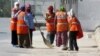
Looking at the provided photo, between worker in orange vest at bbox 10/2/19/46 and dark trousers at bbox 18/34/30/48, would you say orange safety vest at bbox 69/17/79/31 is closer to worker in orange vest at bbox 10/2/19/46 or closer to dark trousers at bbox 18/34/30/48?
dark trousers at bbox 18/34/30/48

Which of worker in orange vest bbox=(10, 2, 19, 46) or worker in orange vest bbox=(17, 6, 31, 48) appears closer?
worker in orange vest bbox=(17, 6, 31, 48)

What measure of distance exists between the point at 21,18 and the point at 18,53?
95.1 inches

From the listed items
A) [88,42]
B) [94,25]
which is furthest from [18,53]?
[94,25]

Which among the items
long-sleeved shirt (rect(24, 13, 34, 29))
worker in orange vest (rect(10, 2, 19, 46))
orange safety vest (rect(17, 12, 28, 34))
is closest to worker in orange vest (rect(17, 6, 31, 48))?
orange safety vest (rect(17, 12, 28, 34))

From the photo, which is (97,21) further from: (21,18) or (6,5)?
(6,5)

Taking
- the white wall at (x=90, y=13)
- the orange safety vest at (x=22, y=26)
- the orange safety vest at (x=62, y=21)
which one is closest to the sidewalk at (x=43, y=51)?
the orange safety vest at (x=22, y=26)

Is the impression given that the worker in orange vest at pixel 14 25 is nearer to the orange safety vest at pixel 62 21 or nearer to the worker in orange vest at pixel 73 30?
the orange safety vest at pixel 62 21

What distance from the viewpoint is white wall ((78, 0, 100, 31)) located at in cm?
3309

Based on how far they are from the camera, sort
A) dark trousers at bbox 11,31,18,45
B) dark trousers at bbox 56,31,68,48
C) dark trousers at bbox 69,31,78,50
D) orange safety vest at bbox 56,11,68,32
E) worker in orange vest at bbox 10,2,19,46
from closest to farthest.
A: dark trousers at bbox 69,31,78,50 → orange safety vest at bbox 56,11,68,32 → dark trousers at bbox 56,31,68,48 → worker in orange vest at bbox 10,2,19,46 → dark trousers at bbox 11,31,18,45

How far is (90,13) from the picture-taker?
3331cm

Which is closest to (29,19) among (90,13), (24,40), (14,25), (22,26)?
(22,26)

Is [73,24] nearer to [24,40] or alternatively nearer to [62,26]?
[62,26]

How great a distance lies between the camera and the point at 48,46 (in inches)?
835

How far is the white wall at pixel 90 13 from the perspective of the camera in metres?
33.1
